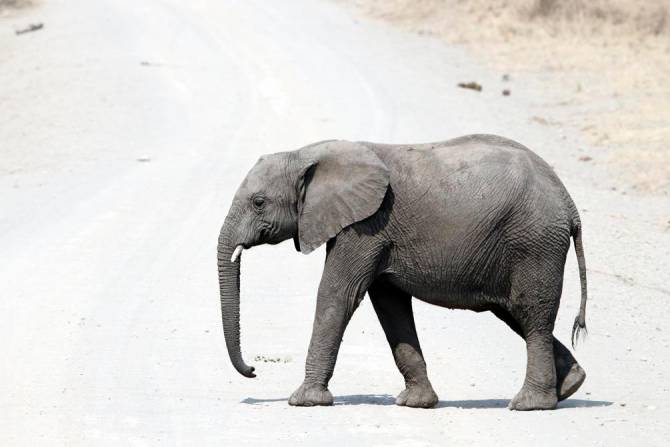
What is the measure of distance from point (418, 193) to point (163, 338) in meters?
4.11

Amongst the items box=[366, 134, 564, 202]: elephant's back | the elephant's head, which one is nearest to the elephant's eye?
the elephant's head

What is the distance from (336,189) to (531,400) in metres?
2.11

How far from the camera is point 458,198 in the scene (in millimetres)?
10578

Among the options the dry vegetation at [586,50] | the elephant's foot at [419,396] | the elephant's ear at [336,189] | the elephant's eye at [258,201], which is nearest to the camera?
the elephant's ear at [336,189]

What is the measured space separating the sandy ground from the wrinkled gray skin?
69 cm

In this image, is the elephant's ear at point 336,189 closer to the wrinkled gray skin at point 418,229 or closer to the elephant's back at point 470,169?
the wrinkled gray skin at point 418,229

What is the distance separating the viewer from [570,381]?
436 inches

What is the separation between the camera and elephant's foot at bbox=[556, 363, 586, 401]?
1106 centimetres

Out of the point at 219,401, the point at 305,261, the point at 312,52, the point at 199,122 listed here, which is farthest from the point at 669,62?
the point at 219,401

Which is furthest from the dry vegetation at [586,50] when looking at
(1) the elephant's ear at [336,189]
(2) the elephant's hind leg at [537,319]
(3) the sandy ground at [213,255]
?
(1) the elephant's ear at [336,189]

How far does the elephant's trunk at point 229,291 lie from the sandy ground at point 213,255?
0.46 meters

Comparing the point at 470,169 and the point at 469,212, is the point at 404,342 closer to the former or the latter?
the point at 469,212

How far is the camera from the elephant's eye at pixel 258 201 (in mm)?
10836

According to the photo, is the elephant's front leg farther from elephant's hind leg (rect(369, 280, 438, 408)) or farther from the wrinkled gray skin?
elephant's hind leg (rect(369, 280, 438, 408))
